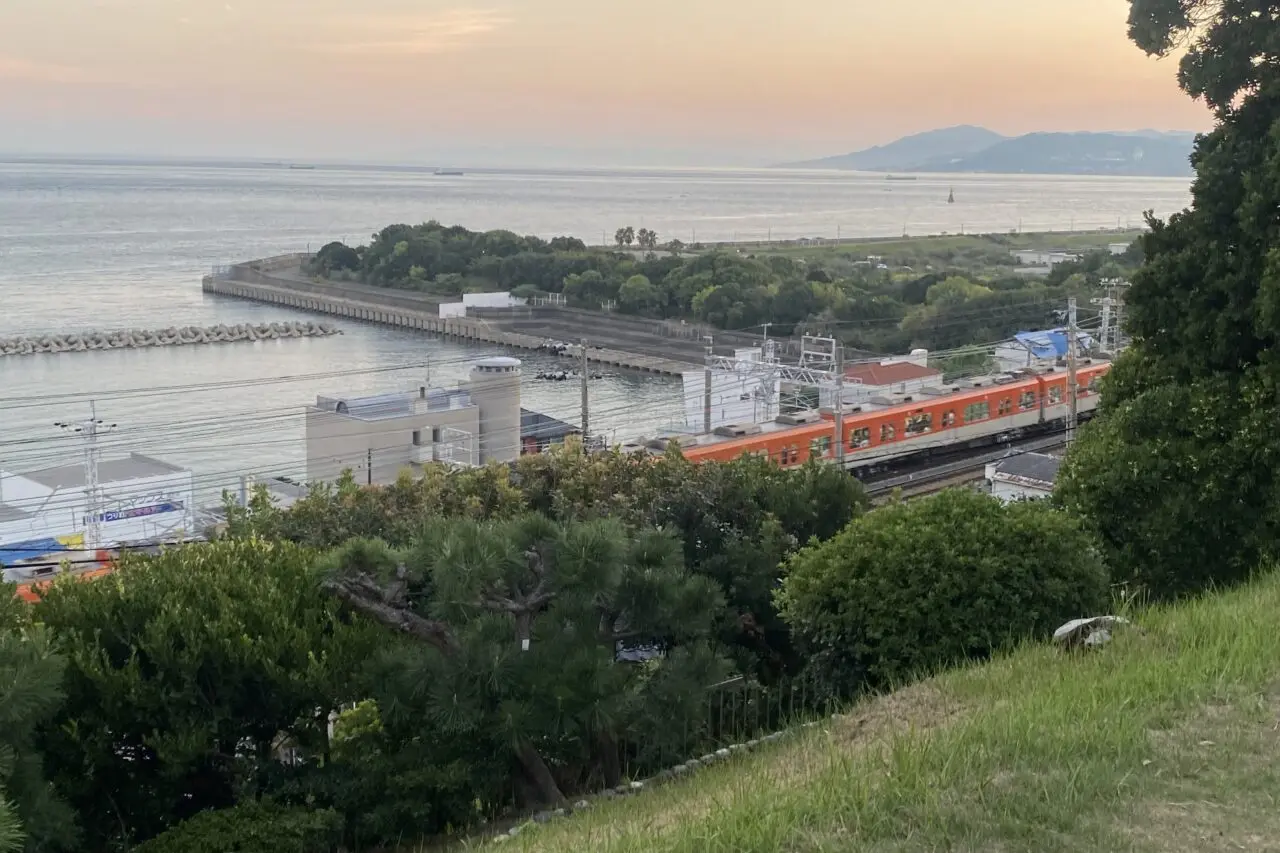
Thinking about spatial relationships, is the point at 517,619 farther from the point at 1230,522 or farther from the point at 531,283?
the point at 531,283

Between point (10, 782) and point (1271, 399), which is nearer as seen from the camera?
point (10, 782)

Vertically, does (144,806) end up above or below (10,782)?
below

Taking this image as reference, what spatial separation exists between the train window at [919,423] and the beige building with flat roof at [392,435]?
584 cm

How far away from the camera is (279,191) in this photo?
155250 mm

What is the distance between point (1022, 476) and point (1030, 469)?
31cm

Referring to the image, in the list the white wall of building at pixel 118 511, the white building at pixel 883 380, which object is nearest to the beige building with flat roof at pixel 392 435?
the white wall of building at pixel 118 511

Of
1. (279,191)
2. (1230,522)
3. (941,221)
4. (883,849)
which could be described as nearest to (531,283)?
(1230,522)

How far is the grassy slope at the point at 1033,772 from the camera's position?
2.63 meters

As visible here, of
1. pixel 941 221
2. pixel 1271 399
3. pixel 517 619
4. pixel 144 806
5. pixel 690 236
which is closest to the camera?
pixel 517 619

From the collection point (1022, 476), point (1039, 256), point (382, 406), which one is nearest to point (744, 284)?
point (1039, 256)

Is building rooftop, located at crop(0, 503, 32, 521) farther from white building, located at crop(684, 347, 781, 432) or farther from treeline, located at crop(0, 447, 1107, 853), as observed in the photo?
treeline, located at crop(0, 447, 1107, 853)

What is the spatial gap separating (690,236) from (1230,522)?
7388 centimetres

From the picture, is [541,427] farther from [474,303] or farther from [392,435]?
[474,303]

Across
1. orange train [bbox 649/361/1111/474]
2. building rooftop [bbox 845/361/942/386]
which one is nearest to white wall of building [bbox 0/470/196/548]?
orange train [bbox 649/361/1111/474]
